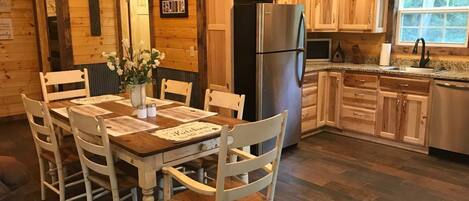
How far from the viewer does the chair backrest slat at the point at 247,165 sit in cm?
187

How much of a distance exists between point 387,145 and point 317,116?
87 cm

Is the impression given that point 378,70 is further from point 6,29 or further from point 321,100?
point 6,29

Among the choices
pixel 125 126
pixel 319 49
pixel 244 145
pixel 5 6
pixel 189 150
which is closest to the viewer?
pixel 244 145

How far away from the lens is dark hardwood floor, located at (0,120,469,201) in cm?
325

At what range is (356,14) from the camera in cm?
470

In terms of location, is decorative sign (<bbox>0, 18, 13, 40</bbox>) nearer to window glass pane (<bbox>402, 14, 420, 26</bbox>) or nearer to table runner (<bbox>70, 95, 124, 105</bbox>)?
table runner (<bbox>70, 95, 124, 105</bbox>)

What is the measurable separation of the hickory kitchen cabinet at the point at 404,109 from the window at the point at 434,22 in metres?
0.76

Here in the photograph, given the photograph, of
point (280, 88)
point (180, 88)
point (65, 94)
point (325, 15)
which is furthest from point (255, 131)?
point (325, 15)

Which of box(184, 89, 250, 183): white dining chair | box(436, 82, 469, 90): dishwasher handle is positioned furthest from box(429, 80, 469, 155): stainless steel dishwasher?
box(184, 89, 250, 183): white dining chair

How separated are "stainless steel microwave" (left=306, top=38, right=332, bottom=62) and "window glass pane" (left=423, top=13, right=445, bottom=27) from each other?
1161mm

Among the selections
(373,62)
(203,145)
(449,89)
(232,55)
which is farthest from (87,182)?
(373,62)

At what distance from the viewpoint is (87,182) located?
252 centimetres

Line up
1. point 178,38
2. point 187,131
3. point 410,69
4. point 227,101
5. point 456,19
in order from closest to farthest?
1. point 187,131
2. point 227,101
3. point 456,19
4. point 410,69
5. point 178,38

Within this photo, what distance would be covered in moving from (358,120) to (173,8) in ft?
8.42
